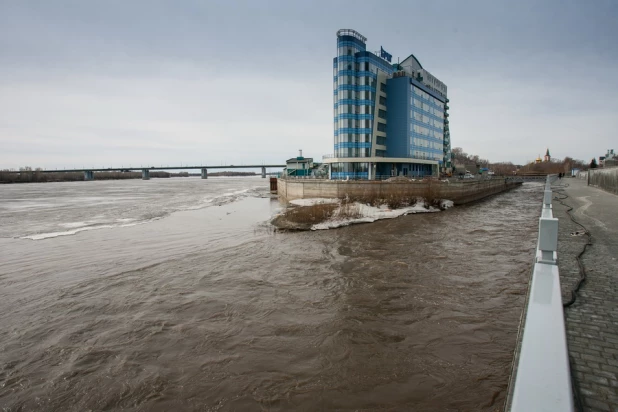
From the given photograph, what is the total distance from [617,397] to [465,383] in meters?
2.89

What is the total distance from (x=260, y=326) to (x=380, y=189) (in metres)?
30.4

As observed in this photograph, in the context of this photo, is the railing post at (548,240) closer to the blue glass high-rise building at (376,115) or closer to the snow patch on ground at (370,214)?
the snow patch on ground at (370,214)

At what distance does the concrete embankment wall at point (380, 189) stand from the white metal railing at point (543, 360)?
33.5 meters

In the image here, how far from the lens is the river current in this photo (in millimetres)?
6453

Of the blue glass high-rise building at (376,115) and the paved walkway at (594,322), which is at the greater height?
the blue glass high-rise building at (376,115)

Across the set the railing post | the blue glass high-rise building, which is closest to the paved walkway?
the railing post

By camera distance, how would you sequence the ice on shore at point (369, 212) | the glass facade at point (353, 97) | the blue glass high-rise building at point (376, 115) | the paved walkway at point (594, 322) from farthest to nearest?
the blue glass high-rise building at point (376, 115), the glass facade at point (353, 97), the ice on shore at point (369, 212), the paved walkway at point (594, 322)

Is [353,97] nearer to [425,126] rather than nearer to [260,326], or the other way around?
[425,126]

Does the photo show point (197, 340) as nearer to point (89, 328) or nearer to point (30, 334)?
point (89, 328)

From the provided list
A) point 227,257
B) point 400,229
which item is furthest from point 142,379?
point 400,229

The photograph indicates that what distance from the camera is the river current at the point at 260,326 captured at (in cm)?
645

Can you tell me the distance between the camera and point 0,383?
689cm

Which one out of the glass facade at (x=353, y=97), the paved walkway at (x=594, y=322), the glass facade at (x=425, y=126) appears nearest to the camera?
the paved walkway at (x=594, y=322)

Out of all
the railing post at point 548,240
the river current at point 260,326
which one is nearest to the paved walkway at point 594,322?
the railing post at point 548,240
